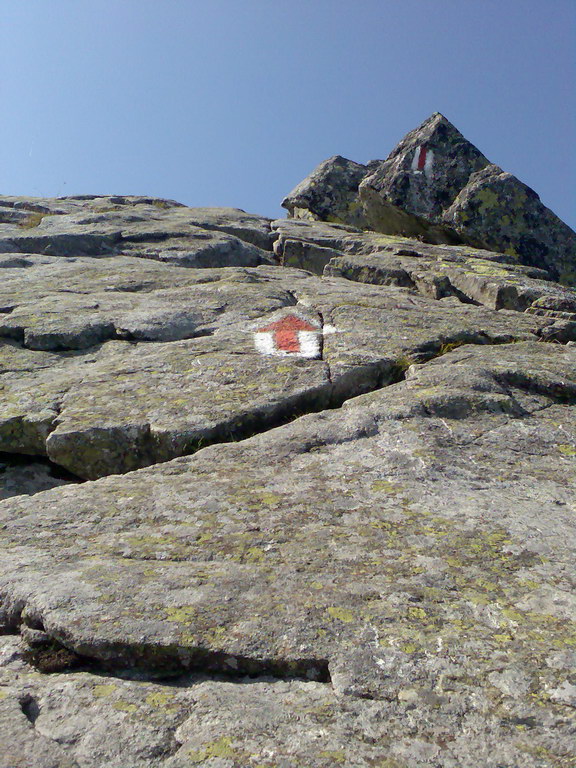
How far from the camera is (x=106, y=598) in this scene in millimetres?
4383

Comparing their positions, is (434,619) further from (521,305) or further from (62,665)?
(521,305)

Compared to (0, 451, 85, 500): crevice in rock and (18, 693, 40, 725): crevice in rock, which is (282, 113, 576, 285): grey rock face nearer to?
(0, 451, 85, 500): crevice in rock

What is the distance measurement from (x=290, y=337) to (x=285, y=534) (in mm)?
4551

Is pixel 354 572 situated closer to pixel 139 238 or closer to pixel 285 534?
pixel 285 534

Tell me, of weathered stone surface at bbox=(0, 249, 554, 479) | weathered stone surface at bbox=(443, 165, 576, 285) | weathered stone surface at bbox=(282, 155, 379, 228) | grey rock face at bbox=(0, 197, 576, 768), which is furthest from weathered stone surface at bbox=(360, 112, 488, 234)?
grey rock face at bbox=(0, 197, 576, 768)

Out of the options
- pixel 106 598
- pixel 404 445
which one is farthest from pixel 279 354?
pixel 106 598

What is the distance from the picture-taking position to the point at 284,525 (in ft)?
17.7

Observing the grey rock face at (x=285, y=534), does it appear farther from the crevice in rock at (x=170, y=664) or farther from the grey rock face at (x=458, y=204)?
the grey rock face at (x=458, y=204)

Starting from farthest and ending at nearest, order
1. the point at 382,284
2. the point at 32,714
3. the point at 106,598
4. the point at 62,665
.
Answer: the point at 382,284
the point at 106,598
the point at 62,665
the point at 32,714

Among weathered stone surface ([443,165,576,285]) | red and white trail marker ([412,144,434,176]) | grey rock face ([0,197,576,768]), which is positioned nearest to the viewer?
grey rock face ([0,197,576,768])

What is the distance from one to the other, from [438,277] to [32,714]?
1125cm

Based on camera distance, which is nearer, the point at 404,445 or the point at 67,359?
the point at 404,445

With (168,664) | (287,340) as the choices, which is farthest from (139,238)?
(168,664)

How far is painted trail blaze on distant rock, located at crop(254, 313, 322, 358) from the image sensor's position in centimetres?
896
